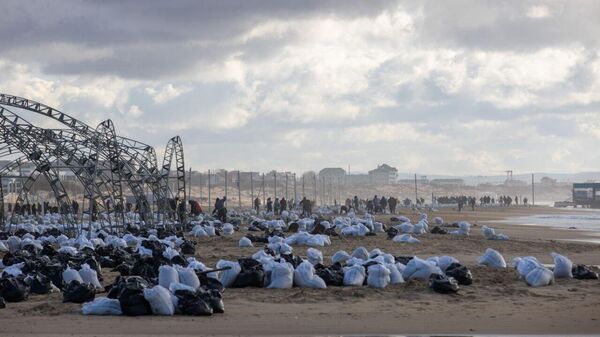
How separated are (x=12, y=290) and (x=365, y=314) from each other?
17.1 feet

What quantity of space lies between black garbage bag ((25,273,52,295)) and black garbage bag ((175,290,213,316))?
3.22 metres

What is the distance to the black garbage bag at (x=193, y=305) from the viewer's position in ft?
33.1

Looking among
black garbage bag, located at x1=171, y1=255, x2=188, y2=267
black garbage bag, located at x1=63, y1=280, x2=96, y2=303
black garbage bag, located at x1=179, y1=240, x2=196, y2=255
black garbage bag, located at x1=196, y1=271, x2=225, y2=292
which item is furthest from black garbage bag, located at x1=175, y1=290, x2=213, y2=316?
black garbage bag, located at x1=179, y1=240, x2=196, y2=255

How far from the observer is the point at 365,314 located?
1048 cm

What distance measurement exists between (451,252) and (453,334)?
40.0ft

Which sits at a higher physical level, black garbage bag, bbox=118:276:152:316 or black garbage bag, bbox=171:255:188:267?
black garbage bag, bbox=171:255:188:267

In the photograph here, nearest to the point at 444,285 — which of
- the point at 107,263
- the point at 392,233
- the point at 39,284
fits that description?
the point at 39,284

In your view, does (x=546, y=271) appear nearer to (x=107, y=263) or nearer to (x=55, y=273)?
(x=55, y=273)

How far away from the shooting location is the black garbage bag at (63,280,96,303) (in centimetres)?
1116

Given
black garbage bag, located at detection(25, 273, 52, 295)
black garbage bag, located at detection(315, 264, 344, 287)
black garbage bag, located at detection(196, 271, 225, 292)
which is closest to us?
black garbage bag, located at detection(196, 271, 225, 292)

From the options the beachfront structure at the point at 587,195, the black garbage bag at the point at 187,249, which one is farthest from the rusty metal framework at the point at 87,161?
the beachfront structure at the point at 587,195

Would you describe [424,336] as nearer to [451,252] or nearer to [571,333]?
[571,333]

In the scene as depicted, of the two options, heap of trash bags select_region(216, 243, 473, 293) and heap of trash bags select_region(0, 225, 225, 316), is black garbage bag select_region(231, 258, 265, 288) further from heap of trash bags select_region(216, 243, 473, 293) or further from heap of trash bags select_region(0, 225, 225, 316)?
heap of trash bags select_region(0, 225, 225, 316)

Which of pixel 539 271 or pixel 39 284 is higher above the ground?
pixel 539 271
